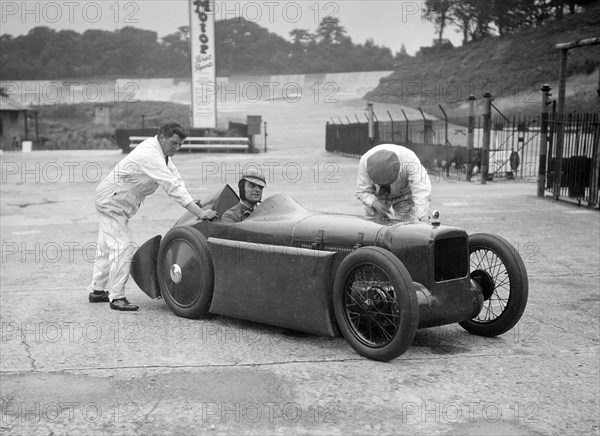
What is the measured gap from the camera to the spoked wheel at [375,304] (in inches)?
222

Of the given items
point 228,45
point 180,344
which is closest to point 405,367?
point 180,344

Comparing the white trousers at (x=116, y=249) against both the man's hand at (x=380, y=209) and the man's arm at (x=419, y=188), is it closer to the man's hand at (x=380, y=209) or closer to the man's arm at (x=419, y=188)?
A: the man's hand at (x=380, y=209)

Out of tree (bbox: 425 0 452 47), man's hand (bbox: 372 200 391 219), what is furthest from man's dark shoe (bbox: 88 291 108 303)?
tree (bbox: 425 0 452 47)

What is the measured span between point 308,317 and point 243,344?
0.58 m

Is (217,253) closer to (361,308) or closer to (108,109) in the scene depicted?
(361,308)

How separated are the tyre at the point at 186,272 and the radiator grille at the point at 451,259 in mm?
2009

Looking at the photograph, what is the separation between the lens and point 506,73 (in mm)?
71250

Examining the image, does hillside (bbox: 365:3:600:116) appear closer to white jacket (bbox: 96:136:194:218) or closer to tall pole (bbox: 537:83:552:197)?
tall pole (bbox: 537:83:552:197)

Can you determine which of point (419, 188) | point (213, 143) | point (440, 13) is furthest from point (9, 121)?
point (419, 188)

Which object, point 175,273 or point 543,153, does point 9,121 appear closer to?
point 543,153

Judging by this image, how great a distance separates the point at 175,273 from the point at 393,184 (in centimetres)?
204

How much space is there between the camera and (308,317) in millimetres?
6301

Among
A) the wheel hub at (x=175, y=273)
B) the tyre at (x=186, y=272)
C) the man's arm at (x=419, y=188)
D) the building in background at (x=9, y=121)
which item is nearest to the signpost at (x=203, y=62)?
the building in background at (x=9, y=121)

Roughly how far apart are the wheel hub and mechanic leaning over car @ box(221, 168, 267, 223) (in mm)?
637
